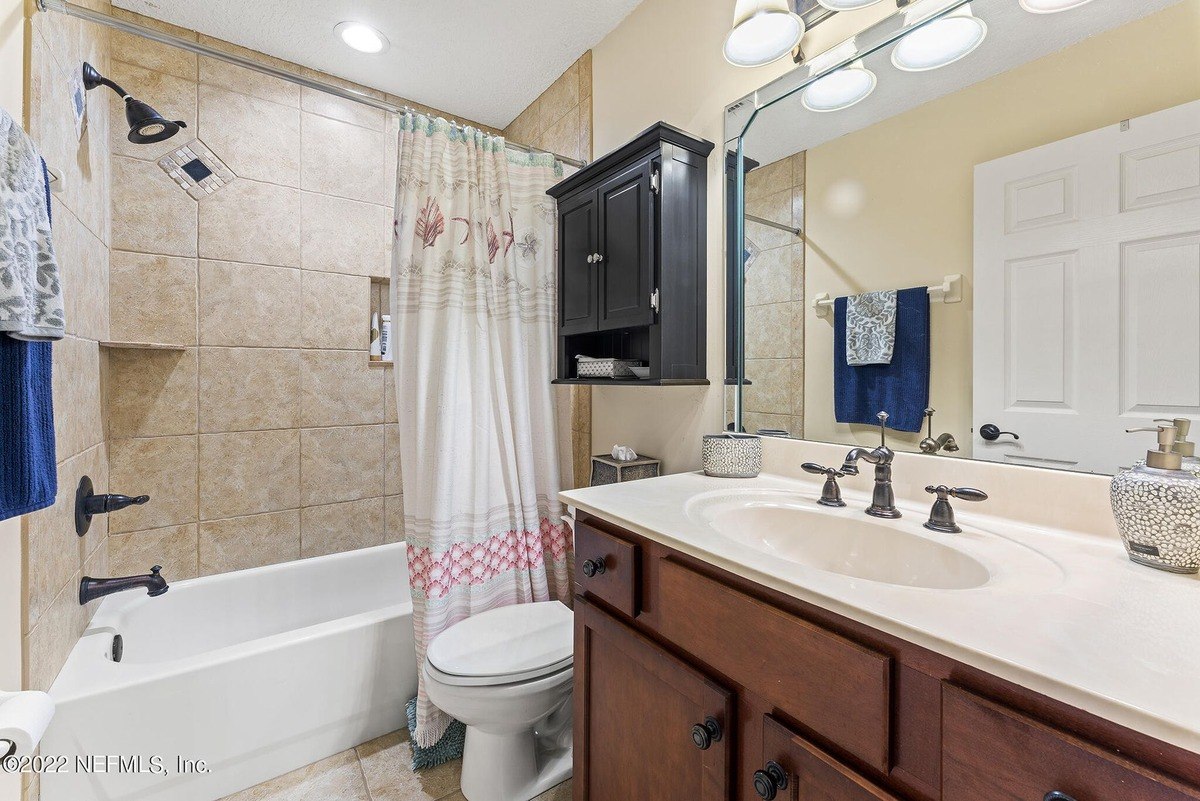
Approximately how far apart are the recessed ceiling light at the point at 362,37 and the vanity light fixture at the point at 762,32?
4.83ft

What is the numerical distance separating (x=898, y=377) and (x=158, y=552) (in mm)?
2593

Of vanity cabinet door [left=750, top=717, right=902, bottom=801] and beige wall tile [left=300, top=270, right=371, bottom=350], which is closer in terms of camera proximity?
vanity cabinet door [left=750, top=717, right=902, bottom=801]

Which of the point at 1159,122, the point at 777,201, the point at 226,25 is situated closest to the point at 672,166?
the point at 777,201

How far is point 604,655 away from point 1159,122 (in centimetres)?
133

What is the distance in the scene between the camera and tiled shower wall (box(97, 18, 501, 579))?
6.15ft

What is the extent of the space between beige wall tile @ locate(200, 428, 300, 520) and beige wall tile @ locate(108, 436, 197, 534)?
0.05 metres

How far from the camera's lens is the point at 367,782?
1.49 m

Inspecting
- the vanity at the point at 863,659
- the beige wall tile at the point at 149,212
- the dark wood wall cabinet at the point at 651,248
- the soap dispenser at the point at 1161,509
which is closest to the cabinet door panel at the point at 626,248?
the dark wood wall cabinet at the point at 651,248

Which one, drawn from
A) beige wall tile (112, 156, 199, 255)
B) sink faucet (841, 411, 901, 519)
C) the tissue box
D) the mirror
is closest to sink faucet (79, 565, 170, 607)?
beige wall tile (112, 156, 199, 255)

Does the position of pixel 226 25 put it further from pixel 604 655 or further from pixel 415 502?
pixel 604 655

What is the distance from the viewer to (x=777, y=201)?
4.52 ft

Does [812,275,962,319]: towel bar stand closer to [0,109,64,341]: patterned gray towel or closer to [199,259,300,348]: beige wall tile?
[0,109,64,341]: patterned gray towel

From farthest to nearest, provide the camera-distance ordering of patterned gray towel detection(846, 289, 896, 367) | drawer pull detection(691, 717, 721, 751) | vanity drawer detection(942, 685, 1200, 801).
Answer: patterned gray towel detection(846, 289, 896, 367), drawer pull detection(691, 717, 721, 751), vanity drawer detection(942, 685, 1200, 801)

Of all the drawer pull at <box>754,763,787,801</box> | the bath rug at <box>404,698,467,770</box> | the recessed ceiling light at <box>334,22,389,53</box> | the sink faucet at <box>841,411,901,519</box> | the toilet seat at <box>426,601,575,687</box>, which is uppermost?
the recessed ceiling light at <box>334,22,389,53</box>
